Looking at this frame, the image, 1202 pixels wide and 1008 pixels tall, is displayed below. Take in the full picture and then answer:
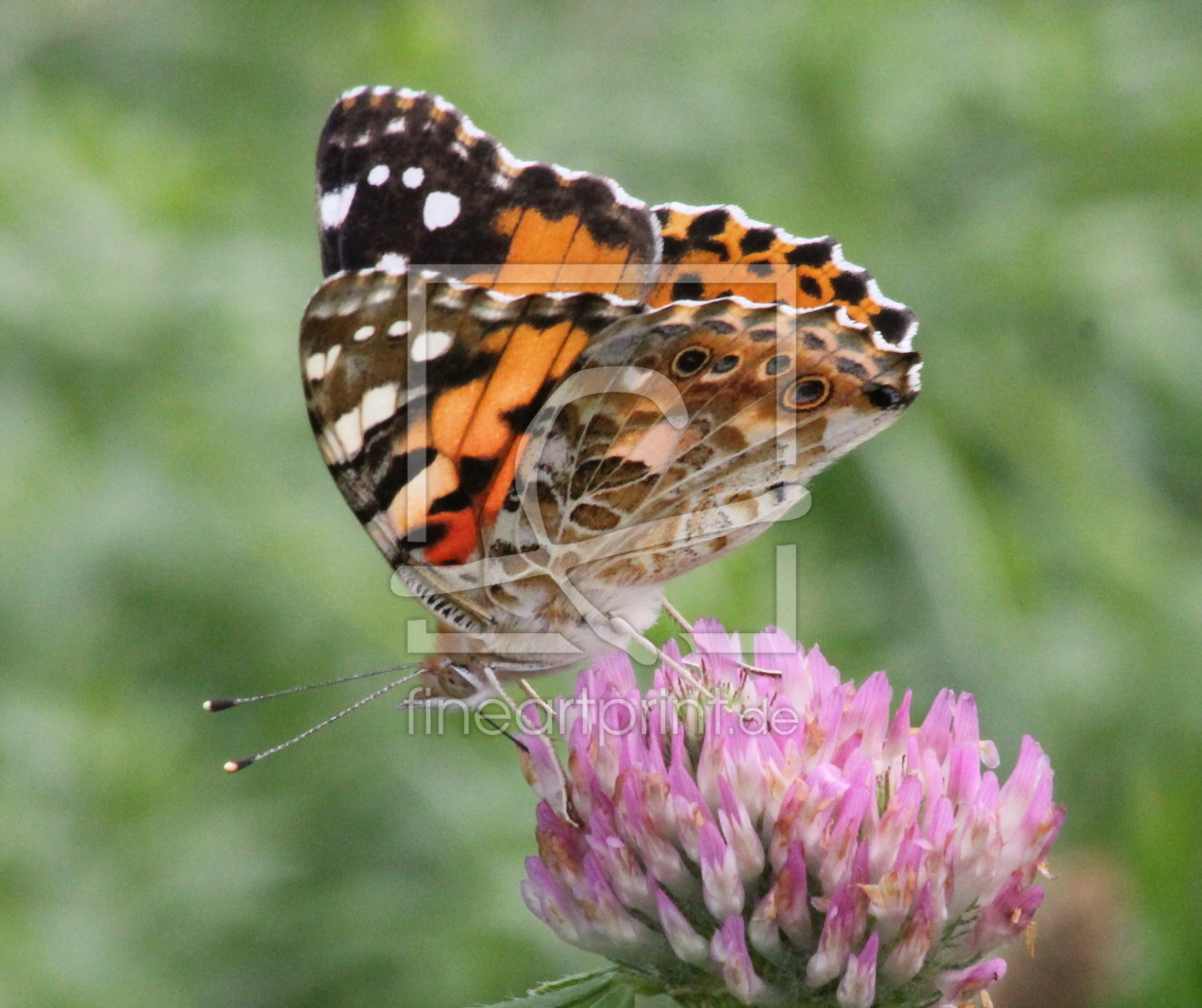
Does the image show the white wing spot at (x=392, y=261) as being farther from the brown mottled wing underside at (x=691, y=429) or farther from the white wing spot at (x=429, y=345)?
the brown mottled wing underside at (x=691, y=429)

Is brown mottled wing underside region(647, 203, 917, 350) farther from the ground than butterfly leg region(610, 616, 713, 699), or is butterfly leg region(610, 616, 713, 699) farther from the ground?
brown mottled wing underside region(647, 203, 917, 350)

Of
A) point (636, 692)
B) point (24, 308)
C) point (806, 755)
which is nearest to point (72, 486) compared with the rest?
point (24, 308)

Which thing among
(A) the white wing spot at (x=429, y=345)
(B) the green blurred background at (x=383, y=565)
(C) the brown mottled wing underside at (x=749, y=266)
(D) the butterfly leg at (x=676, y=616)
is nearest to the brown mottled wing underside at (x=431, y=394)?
(A) the white wing spot at (x=429, y=345)

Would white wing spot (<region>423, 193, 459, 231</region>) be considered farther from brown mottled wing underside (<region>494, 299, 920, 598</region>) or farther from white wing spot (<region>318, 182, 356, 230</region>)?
brown mottled wing underside (<region>494, 299, 920, 598</region>)

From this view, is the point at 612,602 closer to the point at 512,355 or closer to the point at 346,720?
the point at 512,355

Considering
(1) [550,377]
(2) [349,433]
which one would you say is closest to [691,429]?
(1) [550,377]

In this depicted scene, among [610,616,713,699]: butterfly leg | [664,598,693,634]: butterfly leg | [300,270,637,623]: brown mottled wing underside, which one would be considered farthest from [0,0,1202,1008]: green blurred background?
[300,270,637,623]: brown mottled wing underside
